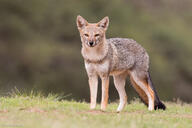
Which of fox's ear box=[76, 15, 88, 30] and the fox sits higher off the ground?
fox's ear box=[76, 15, 88, 30]

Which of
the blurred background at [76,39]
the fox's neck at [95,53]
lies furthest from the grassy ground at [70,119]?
the blurred background at [76,39]

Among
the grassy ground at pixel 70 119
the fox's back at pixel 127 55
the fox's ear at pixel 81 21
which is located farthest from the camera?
the fox's back at pixel 127 55

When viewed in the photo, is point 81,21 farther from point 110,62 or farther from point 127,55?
point 127,55

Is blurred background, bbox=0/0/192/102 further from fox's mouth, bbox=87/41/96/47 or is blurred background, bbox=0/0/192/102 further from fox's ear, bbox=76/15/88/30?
fox's mouth, bbox=87/41/96/47

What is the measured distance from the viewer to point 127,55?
10.1 m

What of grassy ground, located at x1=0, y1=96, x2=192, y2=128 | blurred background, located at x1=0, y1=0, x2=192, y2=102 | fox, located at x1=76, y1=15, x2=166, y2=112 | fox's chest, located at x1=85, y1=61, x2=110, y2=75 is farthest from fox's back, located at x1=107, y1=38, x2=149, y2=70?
blurred background, located at x1=0, y1=0, x2=192, y2=102

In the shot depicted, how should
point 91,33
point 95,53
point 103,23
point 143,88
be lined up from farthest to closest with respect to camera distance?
1. point 143,88
2. point 103,23
3. point 95,53
4. point 91,33

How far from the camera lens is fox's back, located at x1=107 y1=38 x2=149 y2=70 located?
9.84 meters

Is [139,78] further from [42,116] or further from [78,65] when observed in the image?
[78,65]

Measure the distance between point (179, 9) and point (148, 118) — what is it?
1100 inches

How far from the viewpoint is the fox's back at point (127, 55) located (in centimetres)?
984

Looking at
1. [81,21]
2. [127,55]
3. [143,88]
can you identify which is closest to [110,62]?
[127,55]

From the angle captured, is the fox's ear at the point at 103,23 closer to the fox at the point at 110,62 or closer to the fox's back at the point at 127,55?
the fox at the point at 110,62

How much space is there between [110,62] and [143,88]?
51.4 inches
